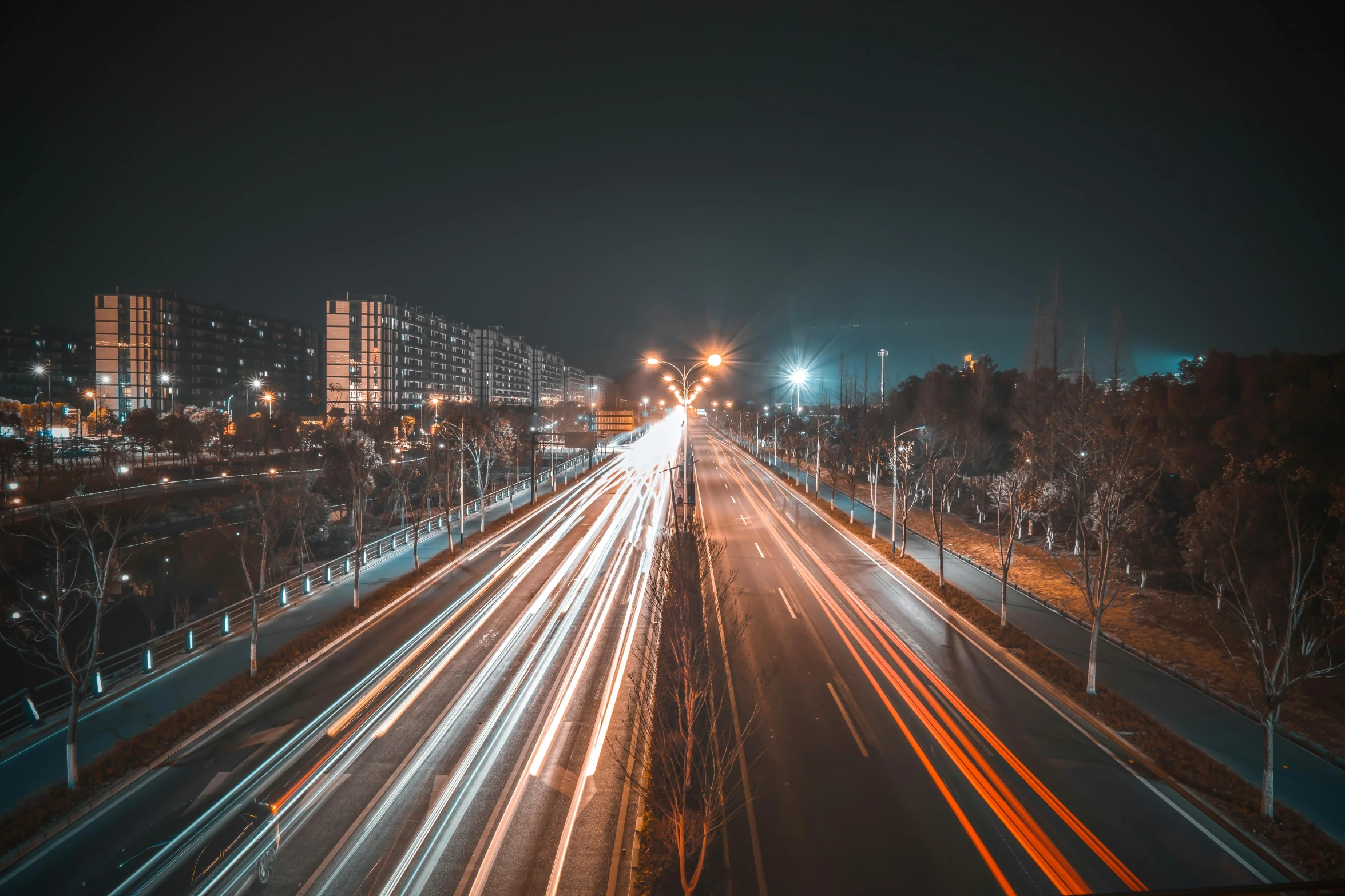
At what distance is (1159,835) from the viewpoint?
867cm

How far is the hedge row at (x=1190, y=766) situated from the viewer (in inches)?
326

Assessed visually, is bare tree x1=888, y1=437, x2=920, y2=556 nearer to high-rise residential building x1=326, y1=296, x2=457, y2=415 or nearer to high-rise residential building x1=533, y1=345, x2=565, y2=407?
high-rise residential building x1=326, y1=296, x2=457, y2=415

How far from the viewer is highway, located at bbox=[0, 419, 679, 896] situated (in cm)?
789

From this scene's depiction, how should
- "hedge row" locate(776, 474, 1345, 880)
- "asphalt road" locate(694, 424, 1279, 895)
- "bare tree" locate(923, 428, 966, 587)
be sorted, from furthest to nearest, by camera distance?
"bare tree" locate(923, 428, 966, 587) → "hedge row" locate(776, 474, 1345, 880) → "asphalt road" locate(694, 424, 1279, 895)

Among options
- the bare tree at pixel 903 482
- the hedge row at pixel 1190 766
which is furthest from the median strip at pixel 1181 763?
the bare tree at pixel 903 482

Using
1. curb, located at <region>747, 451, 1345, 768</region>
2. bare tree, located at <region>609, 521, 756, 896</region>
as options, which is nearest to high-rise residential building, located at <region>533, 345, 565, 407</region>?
curb, located at <region>747, 451, 1345, 768</region>

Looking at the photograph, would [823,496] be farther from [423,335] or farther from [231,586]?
[423,335]

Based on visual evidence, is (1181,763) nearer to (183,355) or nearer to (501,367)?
(183,355)

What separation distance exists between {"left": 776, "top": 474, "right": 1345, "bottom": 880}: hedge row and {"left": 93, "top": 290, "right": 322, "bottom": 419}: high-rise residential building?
260 feet

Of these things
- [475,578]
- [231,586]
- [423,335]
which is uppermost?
[423,335]

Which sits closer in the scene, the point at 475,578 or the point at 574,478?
the point at 475,578

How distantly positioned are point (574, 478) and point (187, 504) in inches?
1040

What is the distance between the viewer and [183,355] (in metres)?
90.2

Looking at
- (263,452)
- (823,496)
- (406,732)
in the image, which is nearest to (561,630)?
(406,732)
